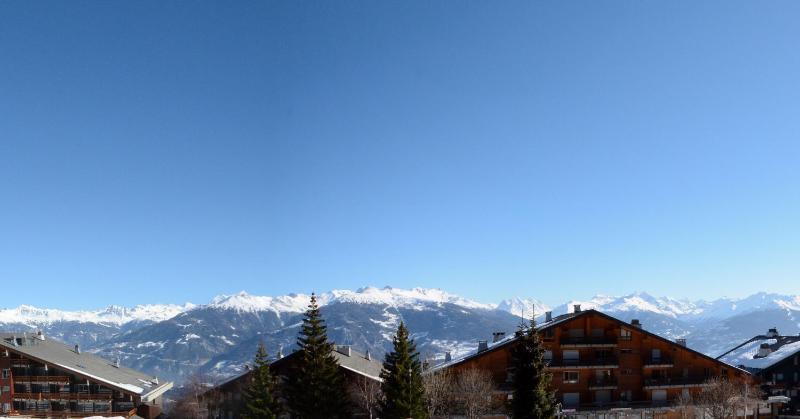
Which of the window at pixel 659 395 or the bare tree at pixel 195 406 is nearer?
the bare tree at pixel 195 406

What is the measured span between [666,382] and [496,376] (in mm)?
23722

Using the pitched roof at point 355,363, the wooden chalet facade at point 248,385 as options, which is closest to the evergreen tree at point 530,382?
the pitched roof at point 355,363

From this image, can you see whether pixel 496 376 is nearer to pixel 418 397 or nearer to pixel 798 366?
pixel 418 397

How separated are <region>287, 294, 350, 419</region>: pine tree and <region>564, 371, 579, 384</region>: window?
3174 cm

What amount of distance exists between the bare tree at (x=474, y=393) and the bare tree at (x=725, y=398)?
27.6 meters

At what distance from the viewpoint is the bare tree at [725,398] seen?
75.3 metres

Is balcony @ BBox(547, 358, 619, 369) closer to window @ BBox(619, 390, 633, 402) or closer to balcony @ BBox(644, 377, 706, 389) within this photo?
window @ BBox(619, 390, 633, 402)

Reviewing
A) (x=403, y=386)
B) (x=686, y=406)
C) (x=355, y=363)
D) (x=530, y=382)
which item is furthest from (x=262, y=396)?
(x=686, y=406)

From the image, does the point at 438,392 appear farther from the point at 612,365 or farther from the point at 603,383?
the point at 612,365

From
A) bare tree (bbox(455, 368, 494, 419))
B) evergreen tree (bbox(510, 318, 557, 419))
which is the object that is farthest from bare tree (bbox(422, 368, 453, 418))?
evergreen tree (bbox(510, 318, 557, 419))

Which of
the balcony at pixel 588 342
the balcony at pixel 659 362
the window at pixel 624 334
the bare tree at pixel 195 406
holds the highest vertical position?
the window at pixel 624 334

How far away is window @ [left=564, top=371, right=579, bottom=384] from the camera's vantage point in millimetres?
80625

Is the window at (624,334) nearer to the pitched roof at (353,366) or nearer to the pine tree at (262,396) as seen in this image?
the pitched roof at (353,366)

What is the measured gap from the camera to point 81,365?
9462 cm
